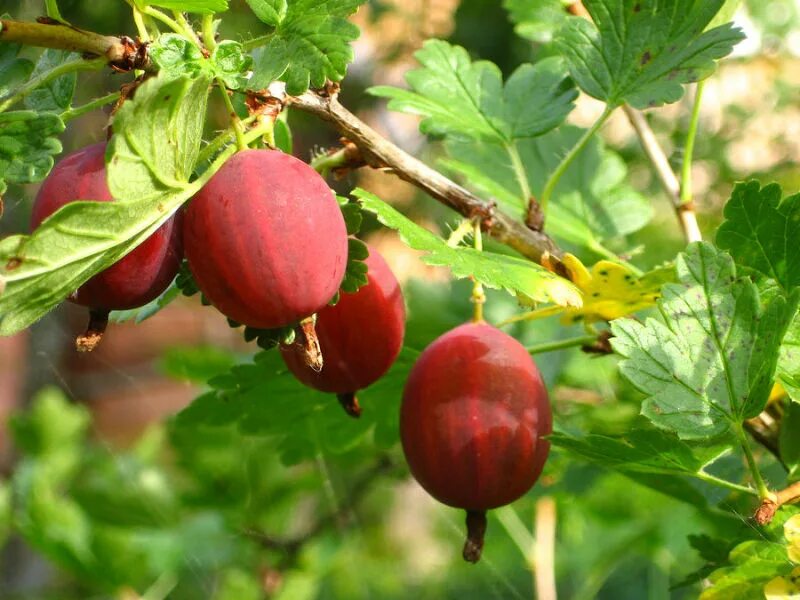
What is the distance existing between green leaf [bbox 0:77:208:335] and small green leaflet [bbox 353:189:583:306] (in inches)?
5.3

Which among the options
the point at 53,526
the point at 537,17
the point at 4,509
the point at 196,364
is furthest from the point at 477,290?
the point at 4,509

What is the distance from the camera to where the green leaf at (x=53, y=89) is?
0.67 m

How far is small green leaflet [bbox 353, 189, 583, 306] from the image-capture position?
2.16 ft

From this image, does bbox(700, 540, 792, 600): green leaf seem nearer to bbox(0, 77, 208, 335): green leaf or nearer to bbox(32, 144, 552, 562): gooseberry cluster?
bbox(32, 144, 552, 562): gooseberry cluster

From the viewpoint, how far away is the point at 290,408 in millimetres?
933

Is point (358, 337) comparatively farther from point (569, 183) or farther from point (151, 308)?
point (569, 183)

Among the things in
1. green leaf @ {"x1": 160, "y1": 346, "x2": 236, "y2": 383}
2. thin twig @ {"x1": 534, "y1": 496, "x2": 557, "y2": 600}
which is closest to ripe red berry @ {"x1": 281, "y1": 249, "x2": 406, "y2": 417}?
thin twig @ {"x1": 534, "y1": 496, "x2": 557, "y2": 600}

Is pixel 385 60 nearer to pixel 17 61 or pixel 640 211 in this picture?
pixel 640 211

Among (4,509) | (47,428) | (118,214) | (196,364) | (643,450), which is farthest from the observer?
(47,428)

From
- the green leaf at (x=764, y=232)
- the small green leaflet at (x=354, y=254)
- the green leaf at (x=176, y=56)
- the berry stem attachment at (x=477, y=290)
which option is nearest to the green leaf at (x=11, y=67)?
the green leaf at (x=176, y=56)

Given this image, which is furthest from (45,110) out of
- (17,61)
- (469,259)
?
(469,259)

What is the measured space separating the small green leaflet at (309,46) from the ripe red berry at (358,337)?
162 millimetres

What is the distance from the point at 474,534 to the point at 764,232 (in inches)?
11.3

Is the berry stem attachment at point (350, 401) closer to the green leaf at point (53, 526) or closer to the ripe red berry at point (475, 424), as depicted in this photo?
the ripe red berry at point (475, 424)
